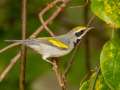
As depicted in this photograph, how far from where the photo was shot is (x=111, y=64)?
4.42 feet

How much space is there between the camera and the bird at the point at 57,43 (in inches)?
63.4

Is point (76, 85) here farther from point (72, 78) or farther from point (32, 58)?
point (32, 58)

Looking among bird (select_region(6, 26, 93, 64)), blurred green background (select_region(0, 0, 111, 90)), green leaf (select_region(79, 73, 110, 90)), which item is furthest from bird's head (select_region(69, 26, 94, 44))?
blurred green background (select_region(0, 0, 111, 90))

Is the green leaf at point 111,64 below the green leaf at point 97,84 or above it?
above

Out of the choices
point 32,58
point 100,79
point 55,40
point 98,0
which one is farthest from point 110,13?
point 32,58

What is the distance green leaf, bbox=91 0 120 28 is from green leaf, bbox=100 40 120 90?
68 mm

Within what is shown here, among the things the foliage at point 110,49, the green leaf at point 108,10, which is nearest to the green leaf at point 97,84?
the foliage at point 110,49

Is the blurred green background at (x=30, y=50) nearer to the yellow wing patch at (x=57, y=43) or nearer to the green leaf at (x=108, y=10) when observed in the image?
the yellow wing patch at (x=57, y=43)

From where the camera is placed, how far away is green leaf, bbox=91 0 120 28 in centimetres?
130

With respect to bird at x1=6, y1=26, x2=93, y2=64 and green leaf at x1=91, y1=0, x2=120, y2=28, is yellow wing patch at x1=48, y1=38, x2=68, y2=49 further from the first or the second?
green leaf at x1=91, y1=0, x2=120, y2=28

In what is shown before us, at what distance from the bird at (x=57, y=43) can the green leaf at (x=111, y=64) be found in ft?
0.79

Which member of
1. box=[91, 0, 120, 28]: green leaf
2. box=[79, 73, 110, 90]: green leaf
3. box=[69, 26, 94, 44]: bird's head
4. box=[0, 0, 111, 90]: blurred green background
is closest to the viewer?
box=[91, 0, 120, 28]: green leaf

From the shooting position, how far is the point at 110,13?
4.32ft

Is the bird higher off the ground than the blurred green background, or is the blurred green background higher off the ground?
the bird
